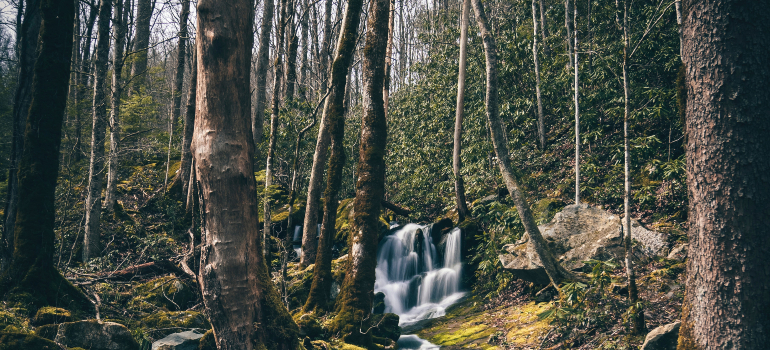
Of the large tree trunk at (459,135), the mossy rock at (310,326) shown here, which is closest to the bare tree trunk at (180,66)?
the large tree trunk at (459,135)

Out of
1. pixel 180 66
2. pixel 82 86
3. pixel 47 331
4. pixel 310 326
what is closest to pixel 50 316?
pixel 47 331

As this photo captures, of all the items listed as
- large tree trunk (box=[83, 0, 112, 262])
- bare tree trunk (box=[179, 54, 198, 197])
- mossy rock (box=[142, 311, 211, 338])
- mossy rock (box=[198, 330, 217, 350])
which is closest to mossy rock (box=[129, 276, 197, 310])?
mossy rock (box=[142, 311, 211, 338])

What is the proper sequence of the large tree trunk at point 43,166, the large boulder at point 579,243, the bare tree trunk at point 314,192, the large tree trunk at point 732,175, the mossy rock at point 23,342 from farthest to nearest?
1. the bare tree trunk at point 314,192
2. the large boulder at point 579,243
3. the large tree trunk at point 43,166
4. the mossy rock at point 23,342
5. the large tree trunk at point 732,175

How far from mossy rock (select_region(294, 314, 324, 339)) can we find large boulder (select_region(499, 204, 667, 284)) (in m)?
3.94

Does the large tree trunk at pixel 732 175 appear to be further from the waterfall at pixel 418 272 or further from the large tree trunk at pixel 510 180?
the waterfall at pixel 418 272

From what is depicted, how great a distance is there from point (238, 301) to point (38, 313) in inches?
116

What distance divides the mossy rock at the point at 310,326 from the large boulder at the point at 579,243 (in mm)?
3942

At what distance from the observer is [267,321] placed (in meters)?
3.29

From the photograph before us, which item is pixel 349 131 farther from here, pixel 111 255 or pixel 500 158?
pixel 500 158

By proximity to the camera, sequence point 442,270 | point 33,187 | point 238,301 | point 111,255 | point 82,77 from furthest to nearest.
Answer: point 82,77, point 442,270, point 111,255, point 33,187, point 238,301

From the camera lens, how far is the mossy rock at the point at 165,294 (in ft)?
22.0

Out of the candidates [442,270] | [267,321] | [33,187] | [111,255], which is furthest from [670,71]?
[111,255]

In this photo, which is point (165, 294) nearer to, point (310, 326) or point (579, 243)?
point (310, 326)

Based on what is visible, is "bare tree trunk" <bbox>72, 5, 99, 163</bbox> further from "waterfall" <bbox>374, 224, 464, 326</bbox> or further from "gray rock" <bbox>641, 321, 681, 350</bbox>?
"gray rock" <bbox>641, 321, 681, 350</bbox>
